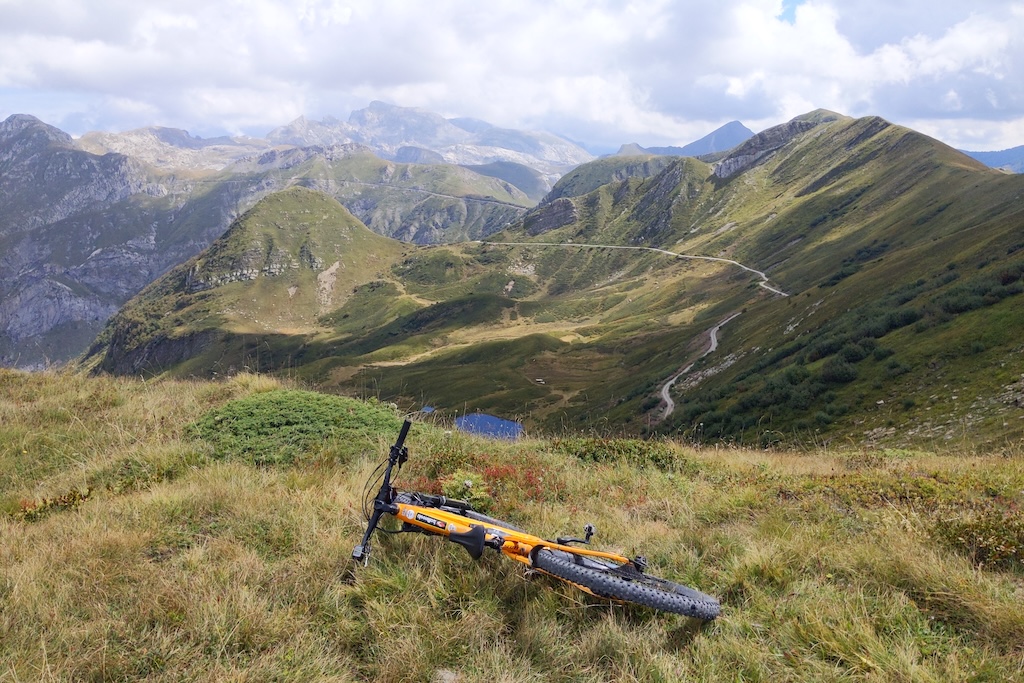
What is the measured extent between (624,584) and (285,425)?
7.32 meters

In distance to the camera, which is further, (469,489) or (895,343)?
(895,343)

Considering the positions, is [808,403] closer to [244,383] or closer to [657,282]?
[244,383]

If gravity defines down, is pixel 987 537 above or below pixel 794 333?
above

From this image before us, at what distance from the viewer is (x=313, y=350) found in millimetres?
199250

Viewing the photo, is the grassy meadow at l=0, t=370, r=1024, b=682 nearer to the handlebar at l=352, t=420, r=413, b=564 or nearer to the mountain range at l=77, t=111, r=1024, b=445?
the handlebar at l=352, t=420, r=413, b=564

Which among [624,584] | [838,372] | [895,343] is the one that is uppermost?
[624,584]

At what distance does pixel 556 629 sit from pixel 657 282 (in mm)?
169678

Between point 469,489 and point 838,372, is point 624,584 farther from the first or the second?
point 838,372

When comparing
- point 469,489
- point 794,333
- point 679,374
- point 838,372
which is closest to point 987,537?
point 469,489

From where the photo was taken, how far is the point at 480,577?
15.3 ft

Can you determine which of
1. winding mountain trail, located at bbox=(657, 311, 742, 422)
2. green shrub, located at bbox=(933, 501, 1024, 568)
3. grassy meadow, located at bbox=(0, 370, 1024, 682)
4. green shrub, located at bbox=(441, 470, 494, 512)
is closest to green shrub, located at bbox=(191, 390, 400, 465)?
grassy meadow, located at bbox=(0, 370, 1024, 682)

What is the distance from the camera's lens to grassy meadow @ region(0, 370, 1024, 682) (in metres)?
3.71

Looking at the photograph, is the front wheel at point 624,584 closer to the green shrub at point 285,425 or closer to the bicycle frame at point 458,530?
the bicycle frame at point 458,530

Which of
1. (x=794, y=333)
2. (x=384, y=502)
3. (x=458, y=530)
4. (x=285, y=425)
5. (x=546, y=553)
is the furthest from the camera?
(x=794, y=333)
